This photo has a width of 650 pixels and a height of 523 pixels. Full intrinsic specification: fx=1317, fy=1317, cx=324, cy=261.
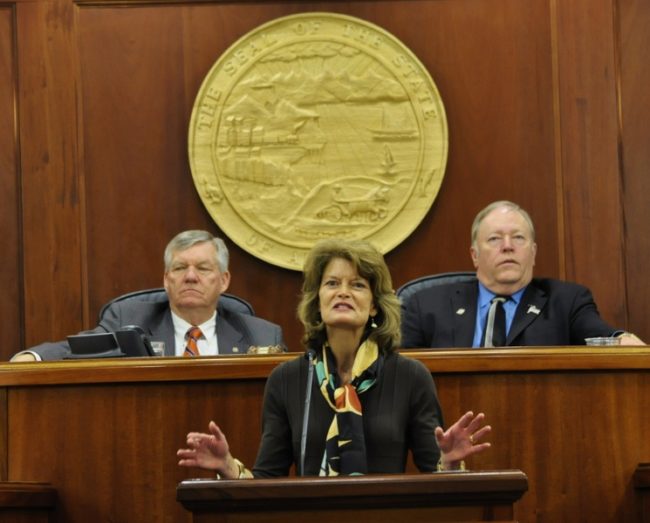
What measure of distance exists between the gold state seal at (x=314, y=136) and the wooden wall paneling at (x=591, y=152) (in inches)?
24.2

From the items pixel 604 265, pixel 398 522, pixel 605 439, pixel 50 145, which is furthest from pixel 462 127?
pixel 398 522

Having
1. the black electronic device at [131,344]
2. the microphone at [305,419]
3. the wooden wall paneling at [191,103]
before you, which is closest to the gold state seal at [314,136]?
the wooden wall paneling at [191,103]

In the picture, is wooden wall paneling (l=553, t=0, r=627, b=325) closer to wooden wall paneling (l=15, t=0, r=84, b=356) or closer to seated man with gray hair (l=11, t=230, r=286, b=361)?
seated man with gray hair (l=11, t=230, r=286, b=361)

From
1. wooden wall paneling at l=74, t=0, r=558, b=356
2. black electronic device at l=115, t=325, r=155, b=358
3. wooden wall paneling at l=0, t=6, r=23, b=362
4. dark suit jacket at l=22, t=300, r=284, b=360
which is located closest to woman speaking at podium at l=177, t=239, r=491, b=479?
black electronic device at l=115, t=325, r=155, b=358

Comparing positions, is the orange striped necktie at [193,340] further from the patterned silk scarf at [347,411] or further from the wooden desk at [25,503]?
the patterned silk scarf at [347,411]

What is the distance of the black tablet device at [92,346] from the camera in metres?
4.41

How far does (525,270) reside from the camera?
17.4 feet

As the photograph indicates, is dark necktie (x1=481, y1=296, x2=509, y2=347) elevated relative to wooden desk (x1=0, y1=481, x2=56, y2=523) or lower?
elevated

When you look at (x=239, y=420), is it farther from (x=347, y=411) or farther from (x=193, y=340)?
(x=193, y=340)

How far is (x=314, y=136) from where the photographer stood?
6176 millimetres

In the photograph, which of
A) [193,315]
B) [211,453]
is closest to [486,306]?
[193,315]

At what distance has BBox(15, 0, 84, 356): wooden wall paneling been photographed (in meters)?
6.07

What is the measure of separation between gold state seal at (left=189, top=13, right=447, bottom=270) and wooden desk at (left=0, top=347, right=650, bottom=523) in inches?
80.6

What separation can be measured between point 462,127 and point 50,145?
1.93 meters
